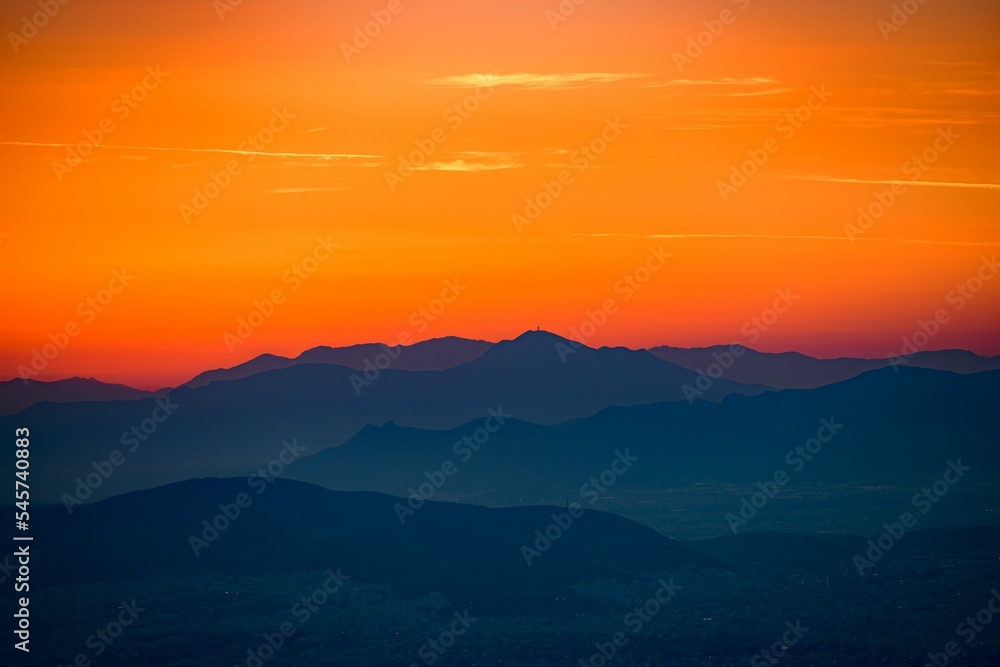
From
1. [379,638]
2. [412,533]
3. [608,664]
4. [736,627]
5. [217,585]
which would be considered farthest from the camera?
[412,533]

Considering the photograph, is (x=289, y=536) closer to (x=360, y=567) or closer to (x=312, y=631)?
(x=360, y=567)

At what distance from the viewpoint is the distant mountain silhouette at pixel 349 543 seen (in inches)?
5438

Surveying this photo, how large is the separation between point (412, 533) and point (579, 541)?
22.0 metres

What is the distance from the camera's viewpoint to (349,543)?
14812 cm

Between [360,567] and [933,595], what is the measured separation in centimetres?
7128

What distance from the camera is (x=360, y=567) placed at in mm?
141625

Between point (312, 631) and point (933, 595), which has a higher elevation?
point (312, 631)

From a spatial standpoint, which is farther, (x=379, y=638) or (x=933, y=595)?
(x=933, y=595)

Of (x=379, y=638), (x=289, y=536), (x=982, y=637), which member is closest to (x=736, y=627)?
(x=982, y=637)

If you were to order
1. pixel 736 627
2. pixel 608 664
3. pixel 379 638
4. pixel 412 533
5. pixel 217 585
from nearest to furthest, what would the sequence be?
pixel 608 664
pixel 379 638
pixel 736 627
pixel 217 585
pixel 412 533

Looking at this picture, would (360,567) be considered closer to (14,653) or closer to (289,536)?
(289,536)

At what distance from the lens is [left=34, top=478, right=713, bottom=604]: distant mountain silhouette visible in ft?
453

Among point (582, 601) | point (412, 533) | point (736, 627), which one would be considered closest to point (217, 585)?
point (412, 533)

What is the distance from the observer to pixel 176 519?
15612cm
